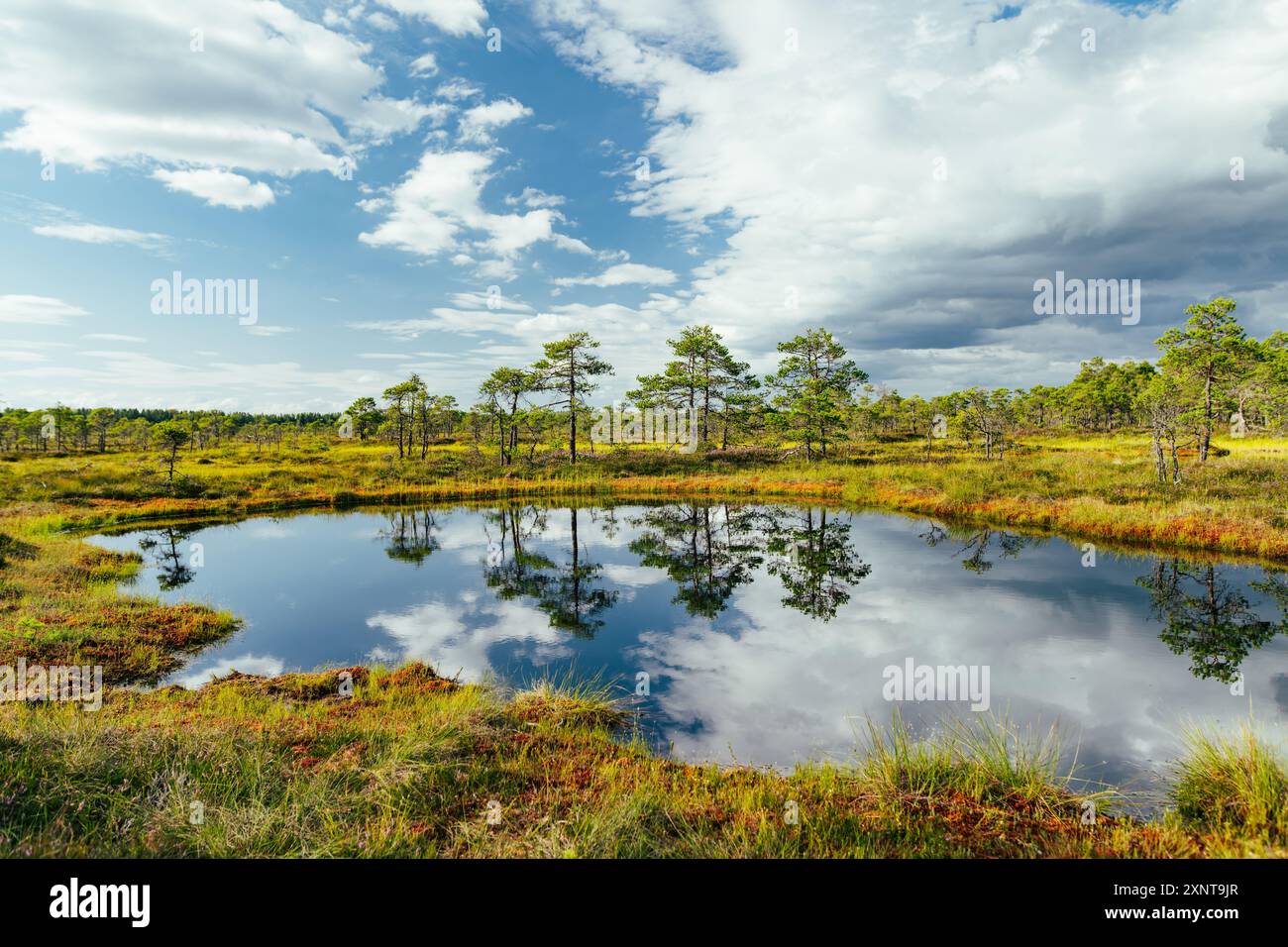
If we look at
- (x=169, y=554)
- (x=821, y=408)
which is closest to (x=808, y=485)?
(x=821, y=408)

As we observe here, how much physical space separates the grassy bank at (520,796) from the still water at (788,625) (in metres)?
1.47

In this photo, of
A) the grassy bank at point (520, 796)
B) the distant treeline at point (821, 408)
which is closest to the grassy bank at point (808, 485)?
the distant treeline at point (821, 408)

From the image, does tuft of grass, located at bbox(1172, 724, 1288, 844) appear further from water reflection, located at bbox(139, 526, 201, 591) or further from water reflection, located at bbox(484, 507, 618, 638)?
water reflection, located at bbox(139, 526, 201, 591)

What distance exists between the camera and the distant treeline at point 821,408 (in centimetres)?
3934

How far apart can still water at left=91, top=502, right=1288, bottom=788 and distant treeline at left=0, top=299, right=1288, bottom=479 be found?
16842 millimetres

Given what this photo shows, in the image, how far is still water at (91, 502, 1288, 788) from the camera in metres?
8.81

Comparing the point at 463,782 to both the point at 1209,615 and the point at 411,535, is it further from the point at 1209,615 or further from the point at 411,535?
the point at 411,535

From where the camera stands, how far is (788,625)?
13352 millimetres

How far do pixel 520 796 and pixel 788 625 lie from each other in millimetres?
9013

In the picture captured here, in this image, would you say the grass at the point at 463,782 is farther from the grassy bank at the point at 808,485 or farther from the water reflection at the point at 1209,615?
the grassy bank at the point at 808,485

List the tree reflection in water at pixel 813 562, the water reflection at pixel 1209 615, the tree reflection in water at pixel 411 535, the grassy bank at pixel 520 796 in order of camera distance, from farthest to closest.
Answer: the tree reflection in water at pixel 411 535, the tree reflection in water at pixel 813 562, the water reflection at pixel 1209 615, the grassy bank at pixel 520 796

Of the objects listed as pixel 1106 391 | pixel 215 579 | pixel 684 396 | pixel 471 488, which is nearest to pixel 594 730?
pixel 215 579
